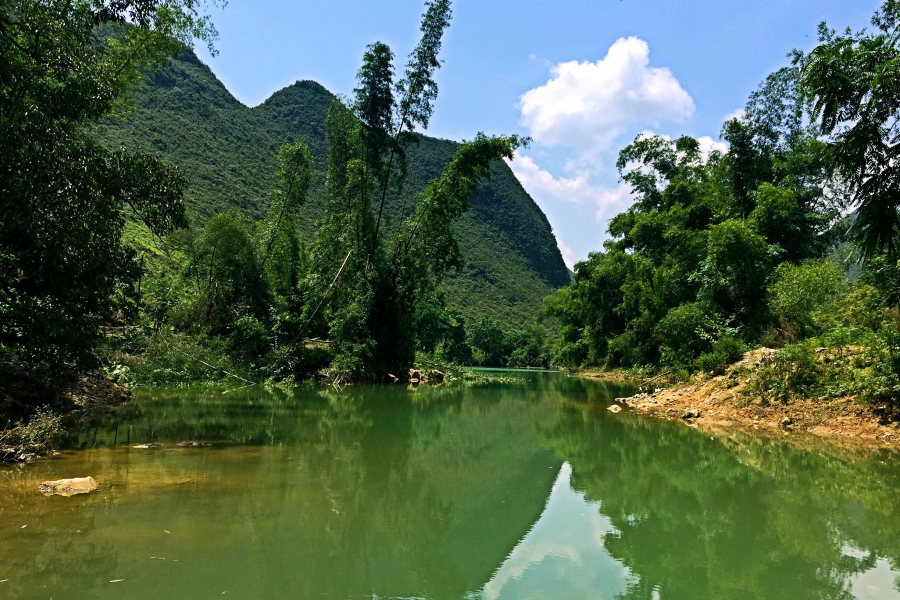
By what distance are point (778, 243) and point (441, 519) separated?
63.3 feet

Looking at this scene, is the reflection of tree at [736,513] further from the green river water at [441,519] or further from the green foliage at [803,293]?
the green foliage at [803,293]

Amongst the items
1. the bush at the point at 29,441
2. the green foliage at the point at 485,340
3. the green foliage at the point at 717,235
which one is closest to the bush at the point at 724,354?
the green foliage at the point at 717,235

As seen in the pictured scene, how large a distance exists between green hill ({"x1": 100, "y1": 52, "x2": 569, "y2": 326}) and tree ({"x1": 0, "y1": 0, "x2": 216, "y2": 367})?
2527 millimetres

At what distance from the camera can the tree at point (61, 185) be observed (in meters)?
6.09

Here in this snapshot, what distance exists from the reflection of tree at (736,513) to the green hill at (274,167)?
421 inches

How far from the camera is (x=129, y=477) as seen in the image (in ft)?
18.2

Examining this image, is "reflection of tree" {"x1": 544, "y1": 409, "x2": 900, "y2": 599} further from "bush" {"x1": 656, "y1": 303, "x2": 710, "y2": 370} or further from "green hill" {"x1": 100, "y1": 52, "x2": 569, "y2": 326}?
"green hill" {"x1": 100, "y1": 52, "x2": 569, "y2": 326}

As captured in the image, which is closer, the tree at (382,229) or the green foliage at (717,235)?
the green foliage at (717,235)

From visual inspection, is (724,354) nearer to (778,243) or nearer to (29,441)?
(778,243)

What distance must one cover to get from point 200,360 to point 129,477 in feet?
37.8

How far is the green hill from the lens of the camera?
143 ft

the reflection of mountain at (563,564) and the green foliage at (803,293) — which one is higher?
the green foliage at (803,293)

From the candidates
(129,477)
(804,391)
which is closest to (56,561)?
(129,477)

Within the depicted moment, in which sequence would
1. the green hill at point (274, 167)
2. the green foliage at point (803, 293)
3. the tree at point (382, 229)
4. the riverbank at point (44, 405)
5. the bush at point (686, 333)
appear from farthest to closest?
the green hill at point (274, 167) < the tree at point (382, 229) < the bush at point (686, 333) < the green foliage at point (803, 293) < the riverbank at point (44, 405)
